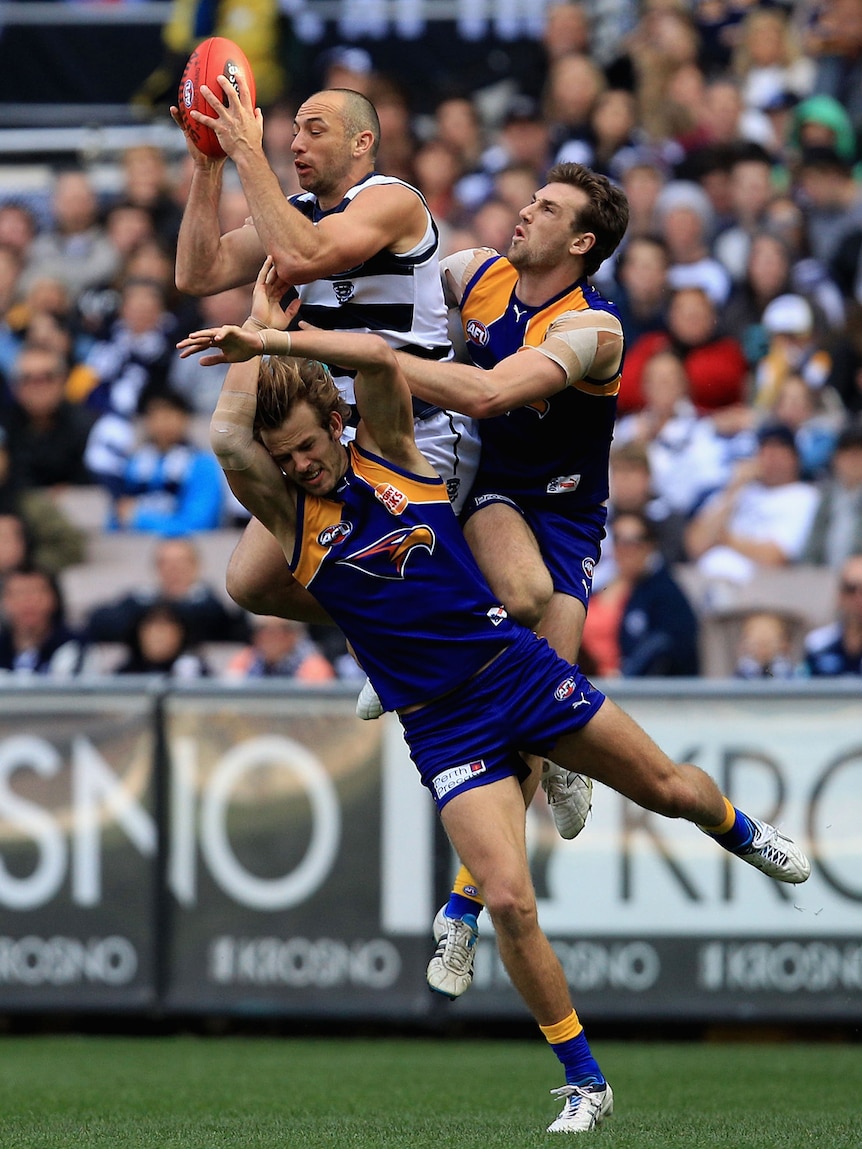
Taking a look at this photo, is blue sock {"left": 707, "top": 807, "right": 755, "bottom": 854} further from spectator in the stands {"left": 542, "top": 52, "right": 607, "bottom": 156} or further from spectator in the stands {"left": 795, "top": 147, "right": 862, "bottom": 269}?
spectator in the stands {"left": 542, "top": 52, "right": 607, "bottom": 156}

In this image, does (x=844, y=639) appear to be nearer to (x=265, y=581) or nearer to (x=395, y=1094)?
(x=395, y=1094)

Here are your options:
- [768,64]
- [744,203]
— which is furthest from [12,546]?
[768,64]

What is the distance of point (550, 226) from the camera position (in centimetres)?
654

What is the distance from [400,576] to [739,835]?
156 cm

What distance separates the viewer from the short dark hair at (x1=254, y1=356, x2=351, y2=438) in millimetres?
6094

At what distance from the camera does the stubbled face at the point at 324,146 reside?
612cm

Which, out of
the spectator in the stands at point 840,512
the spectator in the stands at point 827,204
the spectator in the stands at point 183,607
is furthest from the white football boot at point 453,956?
the spectator in the stands at point 827,204

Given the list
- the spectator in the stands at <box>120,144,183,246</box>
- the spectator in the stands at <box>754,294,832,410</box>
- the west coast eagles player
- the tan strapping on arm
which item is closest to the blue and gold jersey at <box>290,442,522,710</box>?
the west coast eagles player

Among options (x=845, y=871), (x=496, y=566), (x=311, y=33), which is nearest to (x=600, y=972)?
(x=845, y=871)

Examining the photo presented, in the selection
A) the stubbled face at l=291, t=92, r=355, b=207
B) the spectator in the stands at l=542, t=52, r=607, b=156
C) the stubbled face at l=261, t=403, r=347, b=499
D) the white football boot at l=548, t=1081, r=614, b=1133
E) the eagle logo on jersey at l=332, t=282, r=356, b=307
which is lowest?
the white football boot at l=548, t=1081, r=614, b=1133

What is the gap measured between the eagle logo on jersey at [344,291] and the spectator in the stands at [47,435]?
6550 mm

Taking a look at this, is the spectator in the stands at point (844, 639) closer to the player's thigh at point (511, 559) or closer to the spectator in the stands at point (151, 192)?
the player's thigh at point (511, 559)

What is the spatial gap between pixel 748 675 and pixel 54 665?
148 inches

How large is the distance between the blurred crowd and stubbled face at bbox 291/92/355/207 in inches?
169
